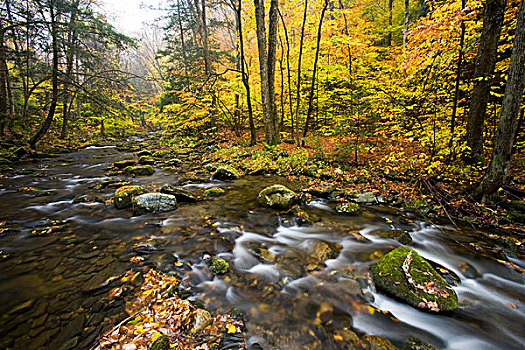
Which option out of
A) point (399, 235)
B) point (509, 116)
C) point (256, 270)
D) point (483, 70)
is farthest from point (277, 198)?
point (483, 70)

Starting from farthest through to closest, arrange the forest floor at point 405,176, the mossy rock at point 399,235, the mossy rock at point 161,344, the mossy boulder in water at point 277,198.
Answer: the mossy boulder in water at point 277,198, the forest floor at point 405,176, the mossy rock at point 399,235, the mossy rock at point 161,344

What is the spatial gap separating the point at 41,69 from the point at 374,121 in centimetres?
1278

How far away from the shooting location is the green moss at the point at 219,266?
3.29 m

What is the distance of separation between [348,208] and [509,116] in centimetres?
353

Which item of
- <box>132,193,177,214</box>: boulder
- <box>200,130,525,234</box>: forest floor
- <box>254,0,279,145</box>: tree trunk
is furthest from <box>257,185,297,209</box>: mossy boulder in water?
<box>254,0,279,145</box>: tree trunk

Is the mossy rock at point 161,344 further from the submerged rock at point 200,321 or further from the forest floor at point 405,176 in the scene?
the forest floor at point 405,176

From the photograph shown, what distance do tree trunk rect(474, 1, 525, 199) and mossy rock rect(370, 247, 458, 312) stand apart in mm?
3274

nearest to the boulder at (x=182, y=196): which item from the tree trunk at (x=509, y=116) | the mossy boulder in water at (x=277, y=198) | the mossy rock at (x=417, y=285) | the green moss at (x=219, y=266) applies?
the mossy boulder in water at (x=277, y=198)

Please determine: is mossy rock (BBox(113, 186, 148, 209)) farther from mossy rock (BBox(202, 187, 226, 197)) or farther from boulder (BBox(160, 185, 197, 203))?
mossy rock (BBox(202, 187, 226, 197))

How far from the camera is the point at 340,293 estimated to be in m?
2.90

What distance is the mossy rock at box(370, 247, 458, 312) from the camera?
2654mm

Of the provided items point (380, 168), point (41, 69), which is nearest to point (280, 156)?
point (380, 168)

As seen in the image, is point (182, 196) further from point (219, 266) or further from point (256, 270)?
point (256, 270)

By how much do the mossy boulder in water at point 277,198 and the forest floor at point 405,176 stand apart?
1.79 metres
